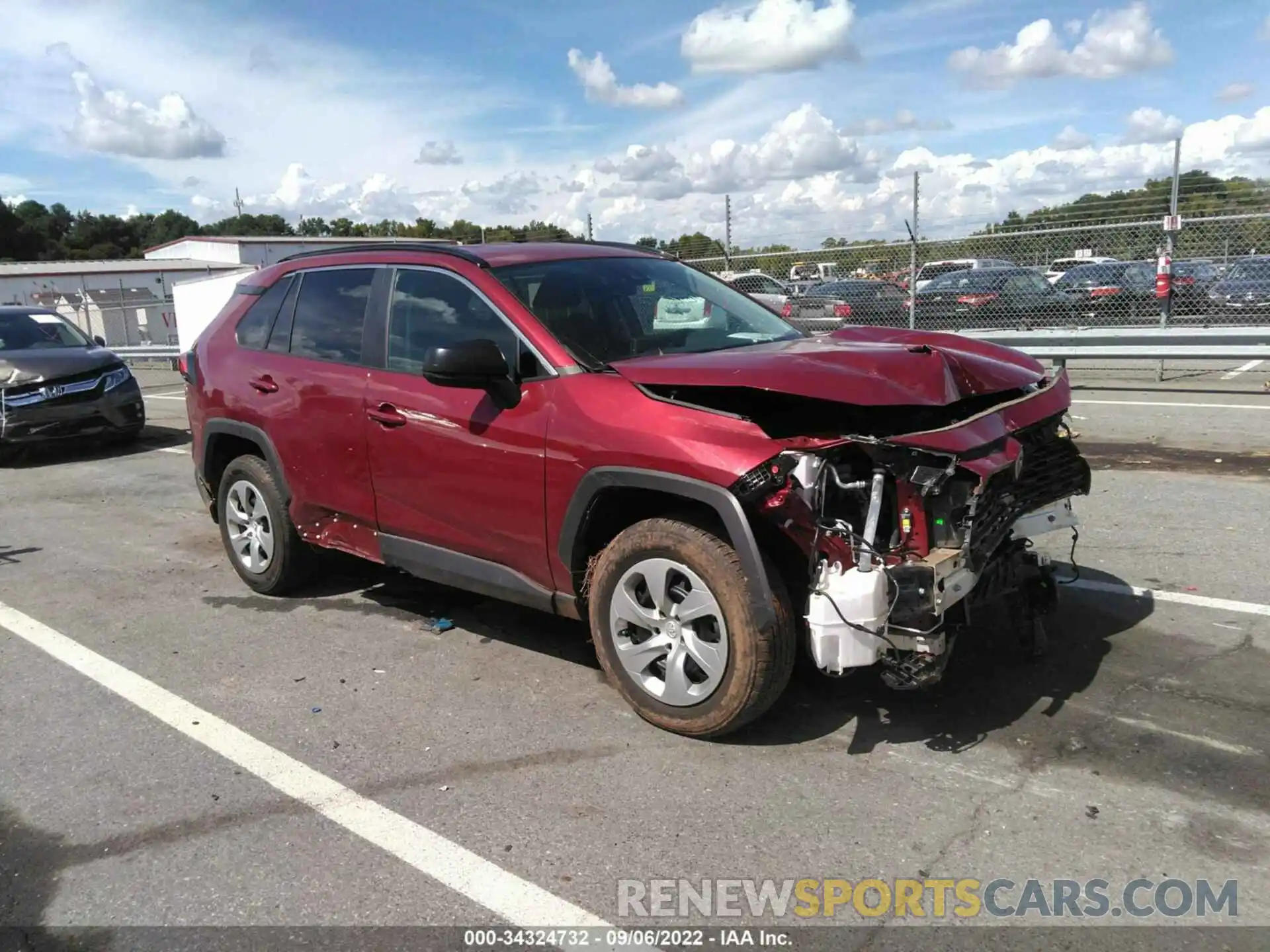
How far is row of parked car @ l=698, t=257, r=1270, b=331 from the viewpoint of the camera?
13328 millimetres

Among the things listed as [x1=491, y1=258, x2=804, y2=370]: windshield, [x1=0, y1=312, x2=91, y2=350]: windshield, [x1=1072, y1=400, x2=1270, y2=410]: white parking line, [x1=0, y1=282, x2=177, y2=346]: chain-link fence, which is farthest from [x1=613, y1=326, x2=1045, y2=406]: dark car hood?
[x1=0, y1=282, x2=177, y2=346]: chain-link fence

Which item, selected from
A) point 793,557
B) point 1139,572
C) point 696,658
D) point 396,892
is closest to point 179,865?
point 396,892

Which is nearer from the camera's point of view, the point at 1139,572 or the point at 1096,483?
the point at 1139,572

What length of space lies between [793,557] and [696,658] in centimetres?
51

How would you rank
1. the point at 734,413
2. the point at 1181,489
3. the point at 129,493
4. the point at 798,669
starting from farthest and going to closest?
the point at 129,493, the point at 1181,489, the point at 798,669, the point at 734,413

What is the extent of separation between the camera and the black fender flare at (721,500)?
332 centimetres

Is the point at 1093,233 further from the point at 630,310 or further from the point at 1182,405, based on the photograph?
the point at 630,310

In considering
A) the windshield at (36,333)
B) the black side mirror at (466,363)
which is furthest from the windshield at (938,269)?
the black side mirror at (466,363)

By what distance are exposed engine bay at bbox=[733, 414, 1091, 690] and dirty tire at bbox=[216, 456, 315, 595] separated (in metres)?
3.06

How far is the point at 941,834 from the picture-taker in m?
3.06

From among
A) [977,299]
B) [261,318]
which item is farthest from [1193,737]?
[977,299]

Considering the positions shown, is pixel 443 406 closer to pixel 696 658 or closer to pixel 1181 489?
pixel 696 658

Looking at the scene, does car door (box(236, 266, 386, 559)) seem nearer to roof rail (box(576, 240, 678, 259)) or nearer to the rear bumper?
roof rail (box(576, 240, 678, 259))

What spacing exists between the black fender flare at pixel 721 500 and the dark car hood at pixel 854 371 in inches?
14.3
